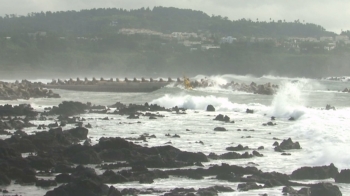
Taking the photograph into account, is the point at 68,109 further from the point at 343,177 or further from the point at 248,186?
the point at 343,177

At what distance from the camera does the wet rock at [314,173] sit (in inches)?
856

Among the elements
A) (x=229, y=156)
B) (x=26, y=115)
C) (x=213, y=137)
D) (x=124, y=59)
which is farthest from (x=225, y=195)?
(x=124, y=59)

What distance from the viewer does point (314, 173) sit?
71.8 ft

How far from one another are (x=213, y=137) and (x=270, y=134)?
2977mm

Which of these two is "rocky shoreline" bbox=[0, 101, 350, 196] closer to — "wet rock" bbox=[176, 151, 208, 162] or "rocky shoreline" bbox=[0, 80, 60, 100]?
"wet rock" bbox=[176, 151, 208, 162]

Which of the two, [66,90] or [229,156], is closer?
[229,156]

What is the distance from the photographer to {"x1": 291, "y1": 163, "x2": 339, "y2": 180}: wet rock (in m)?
21.8


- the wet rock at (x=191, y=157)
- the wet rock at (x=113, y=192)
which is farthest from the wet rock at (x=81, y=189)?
the wet rock at (x=191, y=157)

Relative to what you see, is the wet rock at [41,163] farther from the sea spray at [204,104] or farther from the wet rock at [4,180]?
the sea spray at [204,104]

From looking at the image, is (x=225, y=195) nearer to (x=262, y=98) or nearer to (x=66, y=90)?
(x=262, y=98)

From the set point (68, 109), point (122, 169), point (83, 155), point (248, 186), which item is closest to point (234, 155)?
point (122, 169)

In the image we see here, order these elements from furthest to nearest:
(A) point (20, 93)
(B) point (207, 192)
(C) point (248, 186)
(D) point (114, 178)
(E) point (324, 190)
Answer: (A) point (20, 93) < (D) point (114, 178) < (C) point (248, 186) < (B) point (207, 192) < (E) point (324, 190)

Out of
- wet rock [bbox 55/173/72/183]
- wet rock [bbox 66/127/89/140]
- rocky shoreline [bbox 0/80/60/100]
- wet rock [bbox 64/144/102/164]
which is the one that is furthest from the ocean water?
rocky shoreline [bbox 0/80/60/100]

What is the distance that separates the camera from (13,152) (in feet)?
78.0
